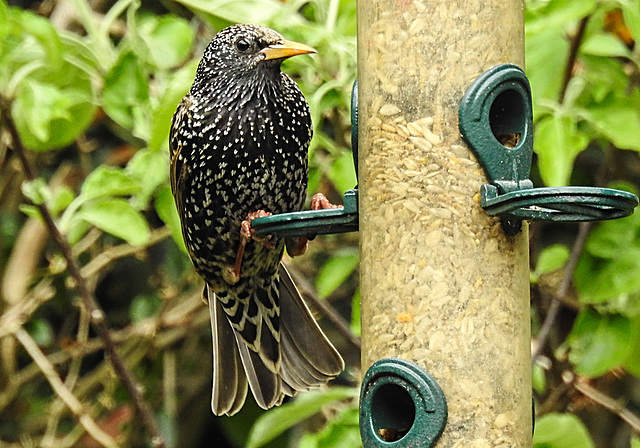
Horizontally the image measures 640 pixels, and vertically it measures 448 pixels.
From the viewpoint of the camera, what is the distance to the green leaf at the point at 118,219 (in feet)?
10.6

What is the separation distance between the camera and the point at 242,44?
325 centimetres

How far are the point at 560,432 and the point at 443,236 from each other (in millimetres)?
958

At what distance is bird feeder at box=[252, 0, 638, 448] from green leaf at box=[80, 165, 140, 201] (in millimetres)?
858

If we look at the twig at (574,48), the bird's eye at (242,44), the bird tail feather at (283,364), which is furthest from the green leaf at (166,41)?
the twig at (574,48)

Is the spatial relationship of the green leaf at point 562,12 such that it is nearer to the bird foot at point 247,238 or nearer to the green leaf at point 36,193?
the bird foot at point 247,238

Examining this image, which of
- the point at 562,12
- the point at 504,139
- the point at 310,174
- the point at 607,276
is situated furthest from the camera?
the point at 310,174

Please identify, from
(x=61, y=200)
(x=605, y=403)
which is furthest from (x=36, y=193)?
(x=605, y=403)

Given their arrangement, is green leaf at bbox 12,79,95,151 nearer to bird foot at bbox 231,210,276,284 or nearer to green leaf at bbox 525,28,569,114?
bird foot at bbox 231,210,276,284

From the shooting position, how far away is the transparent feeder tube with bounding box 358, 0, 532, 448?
95.3 inches

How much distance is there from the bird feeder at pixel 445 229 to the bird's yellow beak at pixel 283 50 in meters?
0.40

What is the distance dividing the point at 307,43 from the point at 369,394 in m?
1.21

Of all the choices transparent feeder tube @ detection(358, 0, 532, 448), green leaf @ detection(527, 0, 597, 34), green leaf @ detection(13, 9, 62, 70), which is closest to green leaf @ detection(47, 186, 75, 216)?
green leaf @ detection(13, 9, 62, 70)

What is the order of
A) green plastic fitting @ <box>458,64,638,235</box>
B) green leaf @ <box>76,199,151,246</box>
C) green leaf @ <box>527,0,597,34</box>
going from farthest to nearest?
green leaf @ <box>76,199,151,246</box> → green leaf @ <box>527,0,597,34</box> → green plastic fitting @ <box>458,64,638,235</box>

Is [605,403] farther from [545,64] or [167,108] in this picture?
[167,108]
